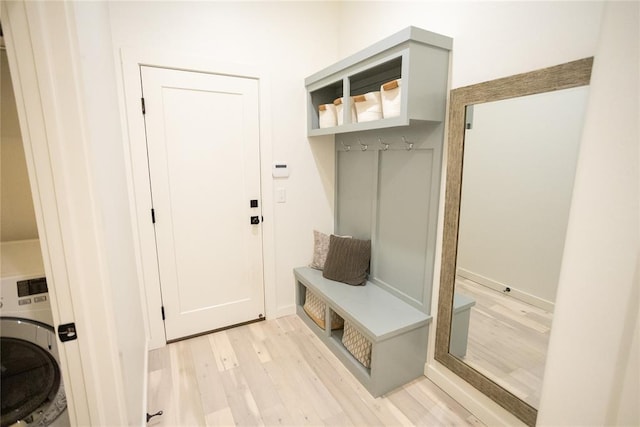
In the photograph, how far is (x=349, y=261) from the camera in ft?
8.00

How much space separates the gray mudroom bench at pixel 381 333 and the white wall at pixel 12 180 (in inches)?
69.5

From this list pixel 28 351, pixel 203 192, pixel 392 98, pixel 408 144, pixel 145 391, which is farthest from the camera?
pixel 203 192

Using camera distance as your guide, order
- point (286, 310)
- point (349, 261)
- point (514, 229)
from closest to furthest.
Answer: point (514, 229) < point (349, 261) < point (286, 310)

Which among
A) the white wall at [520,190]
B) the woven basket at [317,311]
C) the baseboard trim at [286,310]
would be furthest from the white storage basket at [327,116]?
the baseboard trim at [286,310]

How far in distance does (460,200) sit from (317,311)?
145 centimetres

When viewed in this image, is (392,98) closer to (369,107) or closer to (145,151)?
(369,107)

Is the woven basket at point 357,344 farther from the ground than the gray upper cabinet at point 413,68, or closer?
closer

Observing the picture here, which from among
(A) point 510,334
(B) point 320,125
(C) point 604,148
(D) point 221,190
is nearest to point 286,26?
(B) point 320,125

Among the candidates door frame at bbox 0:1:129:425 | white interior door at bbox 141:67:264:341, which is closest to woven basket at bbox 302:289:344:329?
white interior door at bbox 141:67:264:341

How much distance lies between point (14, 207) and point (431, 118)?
2129 millimetres

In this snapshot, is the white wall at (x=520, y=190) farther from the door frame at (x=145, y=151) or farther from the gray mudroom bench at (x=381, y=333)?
the door frame at (x=145, y=151)

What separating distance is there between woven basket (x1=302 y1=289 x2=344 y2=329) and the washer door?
5.21ft

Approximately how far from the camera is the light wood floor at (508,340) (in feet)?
4.84

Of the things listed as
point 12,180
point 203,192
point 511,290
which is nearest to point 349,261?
point 511,290
